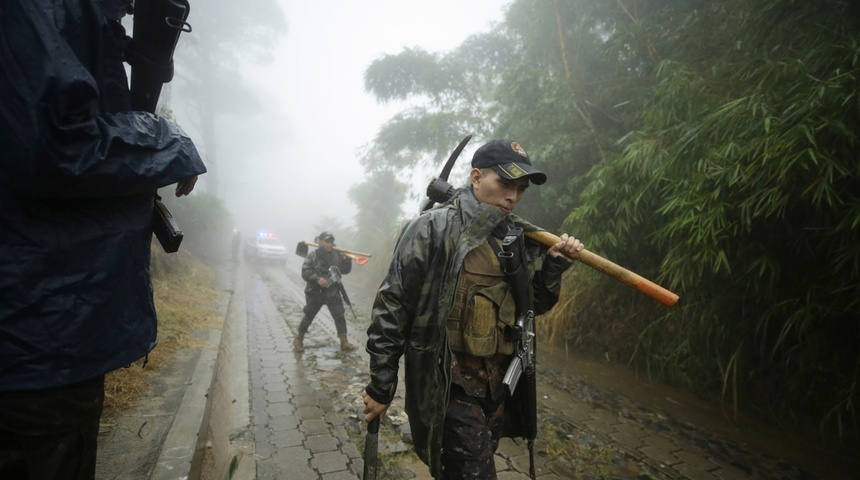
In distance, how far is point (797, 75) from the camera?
3.29m

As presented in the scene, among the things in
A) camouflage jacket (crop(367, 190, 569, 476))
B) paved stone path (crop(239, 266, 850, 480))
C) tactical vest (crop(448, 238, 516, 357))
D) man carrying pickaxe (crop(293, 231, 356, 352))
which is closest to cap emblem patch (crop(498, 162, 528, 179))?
camouflage jacket (crop(367, 190, 569, 476))

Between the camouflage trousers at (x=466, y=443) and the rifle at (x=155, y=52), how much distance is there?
4.62 ft

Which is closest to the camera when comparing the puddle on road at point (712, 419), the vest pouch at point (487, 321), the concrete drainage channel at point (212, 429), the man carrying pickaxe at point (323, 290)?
the vest pouch at point (487, 321)

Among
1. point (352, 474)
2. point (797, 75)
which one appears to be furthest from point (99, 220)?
point (797, 75)

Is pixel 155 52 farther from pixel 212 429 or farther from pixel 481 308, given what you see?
pixel 212 429

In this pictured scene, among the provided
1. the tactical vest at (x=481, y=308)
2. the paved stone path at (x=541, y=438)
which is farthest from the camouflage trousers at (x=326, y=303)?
the tactical vest at (x=481, y=308)

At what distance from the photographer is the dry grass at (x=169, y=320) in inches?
123

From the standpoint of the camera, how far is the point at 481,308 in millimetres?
1933

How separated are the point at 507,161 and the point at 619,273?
0.81 m

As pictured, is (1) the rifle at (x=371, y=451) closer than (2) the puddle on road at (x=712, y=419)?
Yes

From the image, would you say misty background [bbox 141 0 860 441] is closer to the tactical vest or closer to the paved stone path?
the paved stone path

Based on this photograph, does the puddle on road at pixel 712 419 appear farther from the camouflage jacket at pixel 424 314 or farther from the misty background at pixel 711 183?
the camouflage jacket at pixel 424 314

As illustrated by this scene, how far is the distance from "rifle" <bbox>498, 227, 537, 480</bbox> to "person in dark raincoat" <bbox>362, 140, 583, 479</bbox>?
5cm

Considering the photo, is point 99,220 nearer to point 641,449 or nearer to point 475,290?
point 475,290
